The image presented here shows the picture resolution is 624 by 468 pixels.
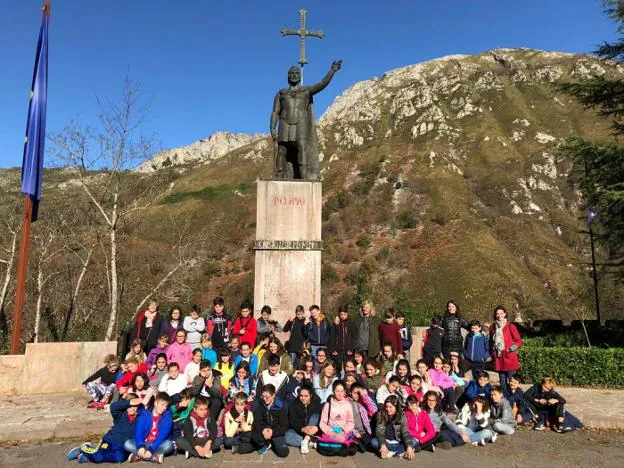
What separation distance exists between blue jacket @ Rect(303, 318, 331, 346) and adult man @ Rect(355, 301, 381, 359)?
1.88 feet

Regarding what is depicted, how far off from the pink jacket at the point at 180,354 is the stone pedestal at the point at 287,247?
80.0 inches

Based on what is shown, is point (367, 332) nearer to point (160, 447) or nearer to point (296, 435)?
point (296, 435)

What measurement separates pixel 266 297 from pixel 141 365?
115 inches

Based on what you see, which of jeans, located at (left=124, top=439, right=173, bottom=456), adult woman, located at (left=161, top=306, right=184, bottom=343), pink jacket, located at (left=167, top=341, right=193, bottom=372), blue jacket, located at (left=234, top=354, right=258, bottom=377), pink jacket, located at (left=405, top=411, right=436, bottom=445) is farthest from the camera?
adult woman, located at (left=161, top=306, right=184, bottom=343)

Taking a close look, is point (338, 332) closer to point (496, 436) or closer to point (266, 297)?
point (266, 297)

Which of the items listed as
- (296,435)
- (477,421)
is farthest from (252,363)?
(477,421)

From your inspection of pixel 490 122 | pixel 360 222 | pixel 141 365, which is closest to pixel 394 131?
pixel 490 122

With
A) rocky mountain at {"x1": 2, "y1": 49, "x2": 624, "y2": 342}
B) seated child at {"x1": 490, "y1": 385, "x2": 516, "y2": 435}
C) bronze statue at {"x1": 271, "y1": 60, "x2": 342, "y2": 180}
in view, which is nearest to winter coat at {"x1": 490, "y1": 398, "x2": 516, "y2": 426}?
seated child at {"x1": 490, "y1": 385, "x2": 516, "y2": 435}

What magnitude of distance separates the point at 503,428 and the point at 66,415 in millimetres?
6638

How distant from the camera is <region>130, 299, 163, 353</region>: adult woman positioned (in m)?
7.87

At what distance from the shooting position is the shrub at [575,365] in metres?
10.1

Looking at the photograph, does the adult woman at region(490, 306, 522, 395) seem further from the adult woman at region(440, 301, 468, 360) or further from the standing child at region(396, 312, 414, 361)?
the standing child at region(396, 312, 414, 361)

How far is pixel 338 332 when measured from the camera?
313 inches

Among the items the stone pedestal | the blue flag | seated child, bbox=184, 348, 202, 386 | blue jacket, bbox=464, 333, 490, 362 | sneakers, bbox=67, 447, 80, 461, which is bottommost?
sneakers, bbox=67, 447, 80, 461
